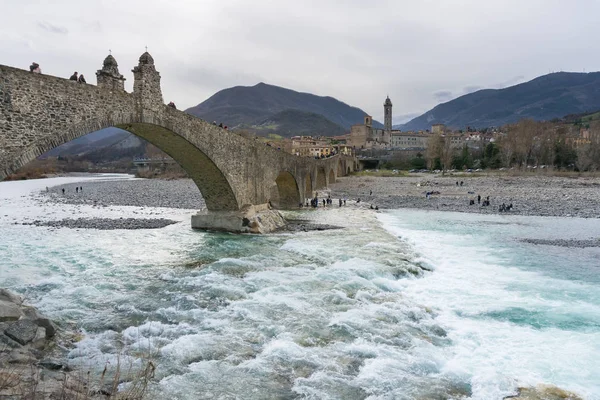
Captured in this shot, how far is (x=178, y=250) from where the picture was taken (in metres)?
15.7

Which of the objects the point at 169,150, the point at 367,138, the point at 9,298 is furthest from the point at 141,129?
the point at 367,138

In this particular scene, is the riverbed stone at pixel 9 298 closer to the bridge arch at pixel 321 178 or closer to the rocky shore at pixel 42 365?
the rocky shore at pixel 42 365

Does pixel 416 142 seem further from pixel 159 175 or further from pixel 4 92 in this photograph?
pixel 4 92

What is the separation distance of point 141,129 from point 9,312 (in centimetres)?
841

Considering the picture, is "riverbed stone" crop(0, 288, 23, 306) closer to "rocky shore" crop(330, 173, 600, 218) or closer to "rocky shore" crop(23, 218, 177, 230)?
"rocky shore" crop(23, 218, 177, 230)

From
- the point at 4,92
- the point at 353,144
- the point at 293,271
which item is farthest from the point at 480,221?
the point at 353,144

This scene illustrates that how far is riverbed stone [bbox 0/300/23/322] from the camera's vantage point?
7286 millimetres

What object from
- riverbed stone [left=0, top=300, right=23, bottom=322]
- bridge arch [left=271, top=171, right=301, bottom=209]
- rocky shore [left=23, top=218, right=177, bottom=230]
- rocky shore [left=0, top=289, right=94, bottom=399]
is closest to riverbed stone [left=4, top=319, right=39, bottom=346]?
rocky shore [left=0, top=289, right=94, bottom=399]

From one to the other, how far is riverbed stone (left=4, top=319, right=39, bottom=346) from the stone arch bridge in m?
3.22

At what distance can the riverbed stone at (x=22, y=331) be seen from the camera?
6509 mm

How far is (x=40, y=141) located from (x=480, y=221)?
2176 cm

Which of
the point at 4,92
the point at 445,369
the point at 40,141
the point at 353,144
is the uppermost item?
the point at 353,144

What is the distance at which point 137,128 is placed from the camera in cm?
1430

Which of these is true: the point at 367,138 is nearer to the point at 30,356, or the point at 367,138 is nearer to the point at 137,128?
the point at 137,128
